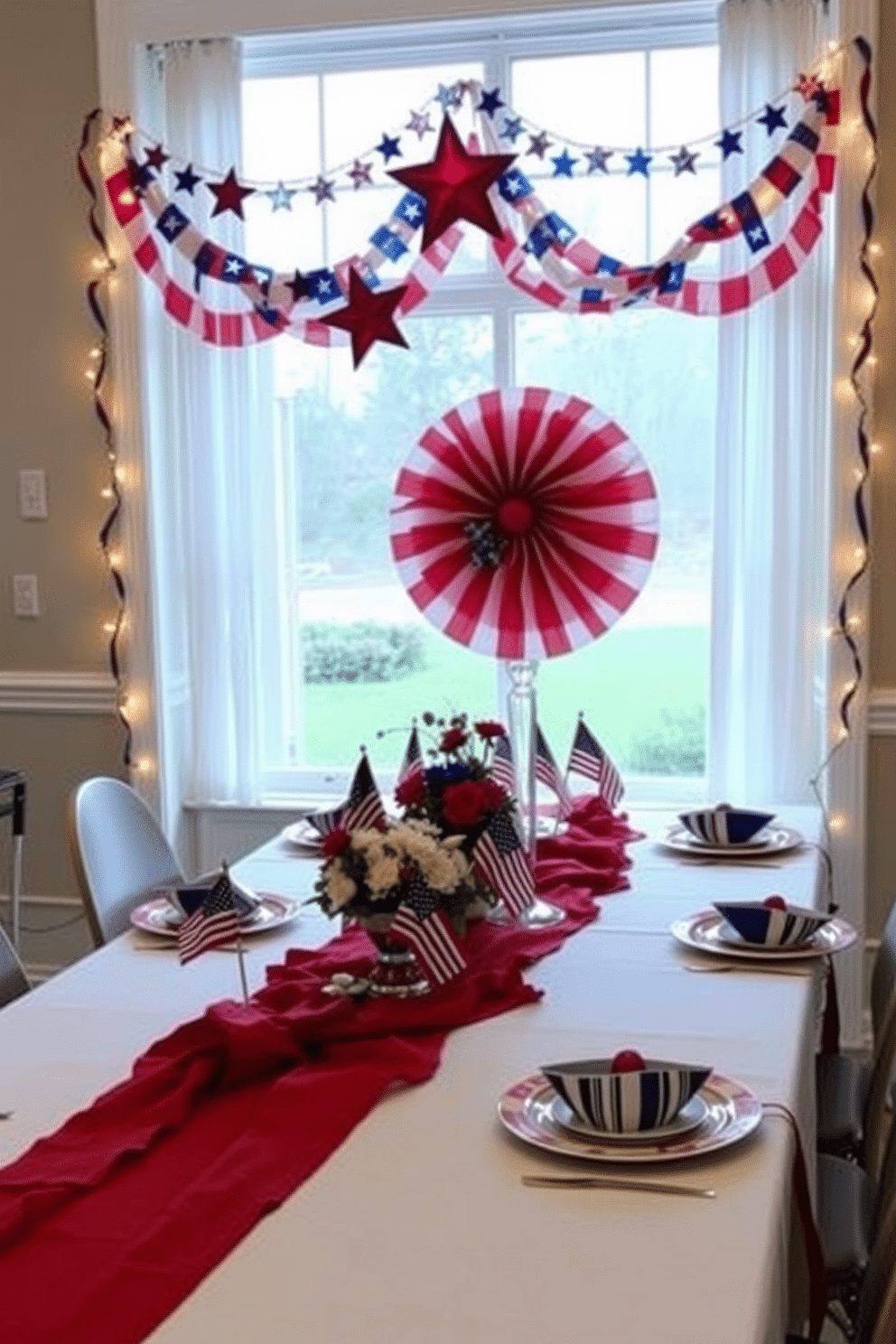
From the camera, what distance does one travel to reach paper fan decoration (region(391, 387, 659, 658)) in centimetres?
250

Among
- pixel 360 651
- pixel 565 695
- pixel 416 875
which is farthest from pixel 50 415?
Answer: pixel 416 875

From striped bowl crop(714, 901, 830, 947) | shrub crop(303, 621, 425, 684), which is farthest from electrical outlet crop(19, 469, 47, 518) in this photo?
striped bowl crop(714, 901, 830, 947)

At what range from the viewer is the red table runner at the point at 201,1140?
1.38 m

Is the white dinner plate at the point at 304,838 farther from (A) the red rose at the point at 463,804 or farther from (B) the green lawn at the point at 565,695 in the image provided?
(B) the green lawn at the point at 565,695

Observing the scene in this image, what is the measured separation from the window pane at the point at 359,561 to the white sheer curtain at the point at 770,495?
0.67m

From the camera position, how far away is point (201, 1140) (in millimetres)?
1687

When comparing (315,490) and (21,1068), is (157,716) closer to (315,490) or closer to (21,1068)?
(315,490)

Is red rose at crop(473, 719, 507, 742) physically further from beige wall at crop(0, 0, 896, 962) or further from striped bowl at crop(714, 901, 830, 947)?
beige wall at crop(0, 0, 896, 962)

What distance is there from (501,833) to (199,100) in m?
2.53

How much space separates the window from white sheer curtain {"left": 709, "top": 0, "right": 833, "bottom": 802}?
141mm

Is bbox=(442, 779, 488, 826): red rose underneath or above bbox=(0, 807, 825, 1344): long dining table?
above

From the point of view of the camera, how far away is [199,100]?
3.98 m

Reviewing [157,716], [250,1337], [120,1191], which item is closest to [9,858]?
[157,716]

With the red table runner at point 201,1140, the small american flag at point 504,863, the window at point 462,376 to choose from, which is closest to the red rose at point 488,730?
the small american flag at point 504,863
